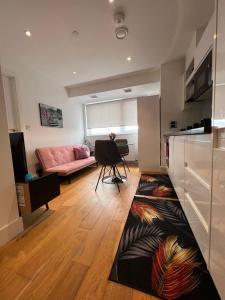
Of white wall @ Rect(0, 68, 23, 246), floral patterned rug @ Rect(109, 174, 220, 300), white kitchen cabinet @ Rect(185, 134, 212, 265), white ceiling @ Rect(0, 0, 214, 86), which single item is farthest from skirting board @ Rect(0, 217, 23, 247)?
white ceiling @ Rect(0, 0, 214, 86)

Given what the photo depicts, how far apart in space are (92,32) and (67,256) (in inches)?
107

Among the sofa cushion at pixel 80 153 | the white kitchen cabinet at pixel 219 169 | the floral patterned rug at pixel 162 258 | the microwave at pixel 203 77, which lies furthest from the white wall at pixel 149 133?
the white kitchen cabinet at pixel 219 169

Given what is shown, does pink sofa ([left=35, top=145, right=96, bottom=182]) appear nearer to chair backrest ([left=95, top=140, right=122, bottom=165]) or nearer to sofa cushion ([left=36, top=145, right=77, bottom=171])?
sofa cushion ([left=36, top=145, right=77, bottom=171])

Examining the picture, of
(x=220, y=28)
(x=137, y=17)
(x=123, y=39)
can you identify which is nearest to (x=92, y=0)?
(x=137, y=17)

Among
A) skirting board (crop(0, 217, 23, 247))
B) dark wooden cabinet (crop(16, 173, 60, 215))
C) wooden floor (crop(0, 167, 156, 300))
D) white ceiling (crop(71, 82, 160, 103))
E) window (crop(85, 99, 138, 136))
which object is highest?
white ceiling (crop(71, 82, 160, 103))

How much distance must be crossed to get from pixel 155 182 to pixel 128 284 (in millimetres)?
1923

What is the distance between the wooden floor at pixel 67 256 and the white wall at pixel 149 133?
65.5 inches

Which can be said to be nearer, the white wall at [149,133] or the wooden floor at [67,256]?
the wooden floor at [67,256]

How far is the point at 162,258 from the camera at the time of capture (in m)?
1.06

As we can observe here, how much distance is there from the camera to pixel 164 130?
324 cm

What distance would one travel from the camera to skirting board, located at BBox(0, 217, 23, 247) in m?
1.25

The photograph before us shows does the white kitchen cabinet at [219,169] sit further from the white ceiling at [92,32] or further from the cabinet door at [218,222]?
the white ceiling at [92,32]

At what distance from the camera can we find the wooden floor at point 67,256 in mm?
856

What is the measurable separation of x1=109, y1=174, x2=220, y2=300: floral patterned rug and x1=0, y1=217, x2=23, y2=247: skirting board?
102 cm
